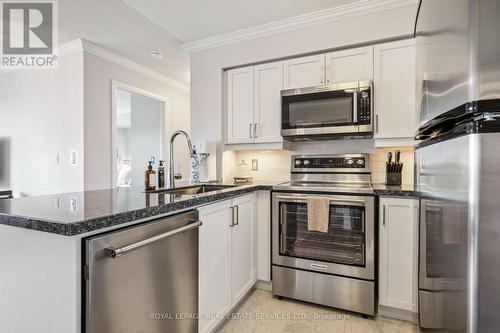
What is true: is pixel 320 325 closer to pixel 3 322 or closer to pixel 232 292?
pixel 232 292

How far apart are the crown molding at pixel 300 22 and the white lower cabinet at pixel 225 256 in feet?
5.46

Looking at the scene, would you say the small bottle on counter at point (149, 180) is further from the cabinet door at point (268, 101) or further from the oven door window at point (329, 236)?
Answer: the cabinet door at point (268, 101)

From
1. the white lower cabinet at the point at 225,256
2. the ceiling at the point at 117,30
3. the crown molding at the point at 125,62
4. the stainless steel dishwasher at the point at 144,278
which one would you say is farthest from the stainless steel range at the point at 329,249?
the crown molding at the point at 125,62

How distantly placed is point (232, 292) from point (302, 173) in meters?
1.34

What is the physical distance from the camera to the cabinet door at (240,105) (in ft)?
9.02

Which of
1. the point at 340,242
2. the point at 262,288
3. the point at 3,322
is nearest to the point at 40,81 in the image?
the point at 3,322

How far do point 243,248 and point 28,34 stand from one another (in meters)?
3.19

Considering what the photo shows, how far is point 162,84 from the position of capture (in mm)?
4141

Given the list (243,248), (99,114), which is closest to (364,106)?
(243,248)

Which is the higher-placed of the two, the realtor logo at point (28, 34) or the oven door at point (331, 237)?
the realtor logo at point (28, 34)

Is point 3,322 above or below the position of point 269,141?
below

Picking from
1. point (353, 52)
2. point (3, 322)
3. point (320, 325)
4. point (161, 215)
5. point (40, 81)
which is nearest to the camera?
point (3, 322)

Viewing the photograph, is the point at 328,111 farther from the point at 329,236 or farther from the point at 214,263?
the point at 214,263

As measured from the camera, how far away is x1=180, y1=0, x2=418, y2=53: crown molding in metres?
2.22
